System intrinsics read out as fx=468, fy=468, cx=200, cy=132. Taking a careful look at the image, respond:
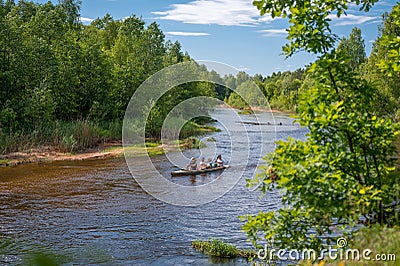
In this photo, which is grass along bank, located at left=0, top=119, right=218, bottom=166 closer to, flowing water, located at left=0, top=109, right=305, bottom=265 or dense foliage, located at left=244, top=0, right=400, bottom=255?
flowing water, located at left=0, top=109, right=305, bottom=265

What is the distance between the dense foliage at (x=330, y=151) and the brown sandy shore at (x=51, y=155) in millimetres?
18718

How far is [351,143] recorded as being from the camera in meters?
4.69

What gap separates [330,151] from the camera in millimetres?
4648

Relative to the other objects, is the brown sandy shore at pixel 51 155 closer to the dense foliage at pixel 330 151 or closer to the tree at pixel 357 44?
the dense foliage at pixel 330 151

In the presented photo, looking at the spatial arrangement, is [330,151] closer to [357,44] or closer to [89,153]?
[89,153]

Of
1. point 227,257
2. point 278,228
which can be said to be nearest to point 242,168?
point 227,257

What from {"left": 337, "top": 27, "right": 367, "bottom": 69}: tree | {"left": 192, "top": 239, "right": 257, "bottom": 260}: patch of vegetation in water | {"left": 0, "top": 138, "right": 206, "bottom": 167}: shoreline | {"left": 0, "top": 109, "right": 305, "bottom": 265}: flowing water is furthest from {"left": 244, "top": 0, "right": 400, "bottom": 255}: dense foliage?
{"left": 337, "top": 27, "right": 367, "bottom": 69}: tree

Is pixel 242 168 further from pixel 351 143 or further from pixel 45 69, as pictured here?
pixel 351 143

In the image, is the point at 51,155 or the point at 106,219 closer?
the point at 106,219

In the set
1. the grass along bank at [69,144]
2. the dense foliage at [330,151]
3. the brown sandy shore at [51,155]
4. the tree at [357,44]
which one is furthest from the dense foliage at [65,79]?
the tree at [357,44]

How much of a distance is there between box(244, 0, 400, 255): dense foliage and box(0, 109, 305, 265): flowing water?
495cm

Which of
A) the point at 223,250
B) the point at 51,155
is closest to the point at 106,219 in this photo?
the point at 223,250

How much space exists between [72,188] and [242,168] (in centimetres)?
794

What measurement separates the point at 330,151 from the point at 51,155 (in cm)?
2040
